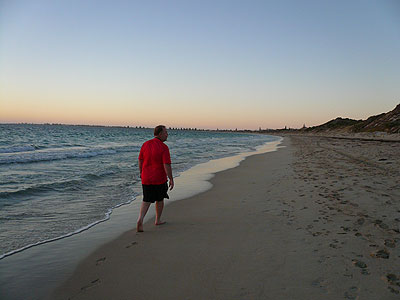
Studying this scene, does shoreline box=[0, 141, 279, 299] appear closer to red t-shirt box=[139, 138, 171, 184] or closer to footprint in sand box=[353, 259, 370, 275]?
red t-shirt box=[139, 138, 171, 184]

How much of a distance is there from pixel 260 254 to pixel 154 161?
2.38m

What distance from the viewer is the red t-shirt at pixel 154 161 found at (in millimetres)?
4613

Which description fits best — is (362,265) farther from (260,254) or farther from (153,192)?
(153,192)

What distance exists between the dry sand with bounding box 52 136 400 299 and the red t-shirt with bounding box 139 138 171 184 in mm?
996

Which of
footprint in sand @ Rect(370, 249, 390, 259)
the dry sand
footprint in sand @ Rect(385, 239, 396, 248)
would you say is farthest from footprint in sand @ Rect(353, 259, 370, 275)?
footprint in sand @ Rect(385, 239, 396, 248)

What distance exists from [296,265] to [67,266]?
3.05 m

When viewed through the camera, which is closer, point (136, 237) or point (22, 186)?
point (136, 237)

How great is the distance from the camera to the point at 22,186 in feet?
28.1

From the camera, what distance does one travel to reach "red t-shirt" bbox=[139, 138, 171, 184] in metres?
4.61

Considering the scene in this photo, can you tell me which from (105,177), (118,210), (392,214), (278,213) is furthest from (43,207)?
(392,214)

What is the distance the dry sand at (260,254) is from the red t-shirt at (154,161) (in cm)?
100

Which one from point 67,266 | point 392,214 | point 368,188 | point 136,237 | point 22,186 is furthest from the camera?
point 22,186

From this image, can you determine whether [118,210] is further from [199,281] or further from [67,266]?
[199,281]

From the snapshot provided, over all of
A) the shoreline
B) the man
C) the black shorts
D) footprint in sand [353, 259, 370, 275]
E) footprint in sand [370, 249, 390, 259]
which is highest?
the man
